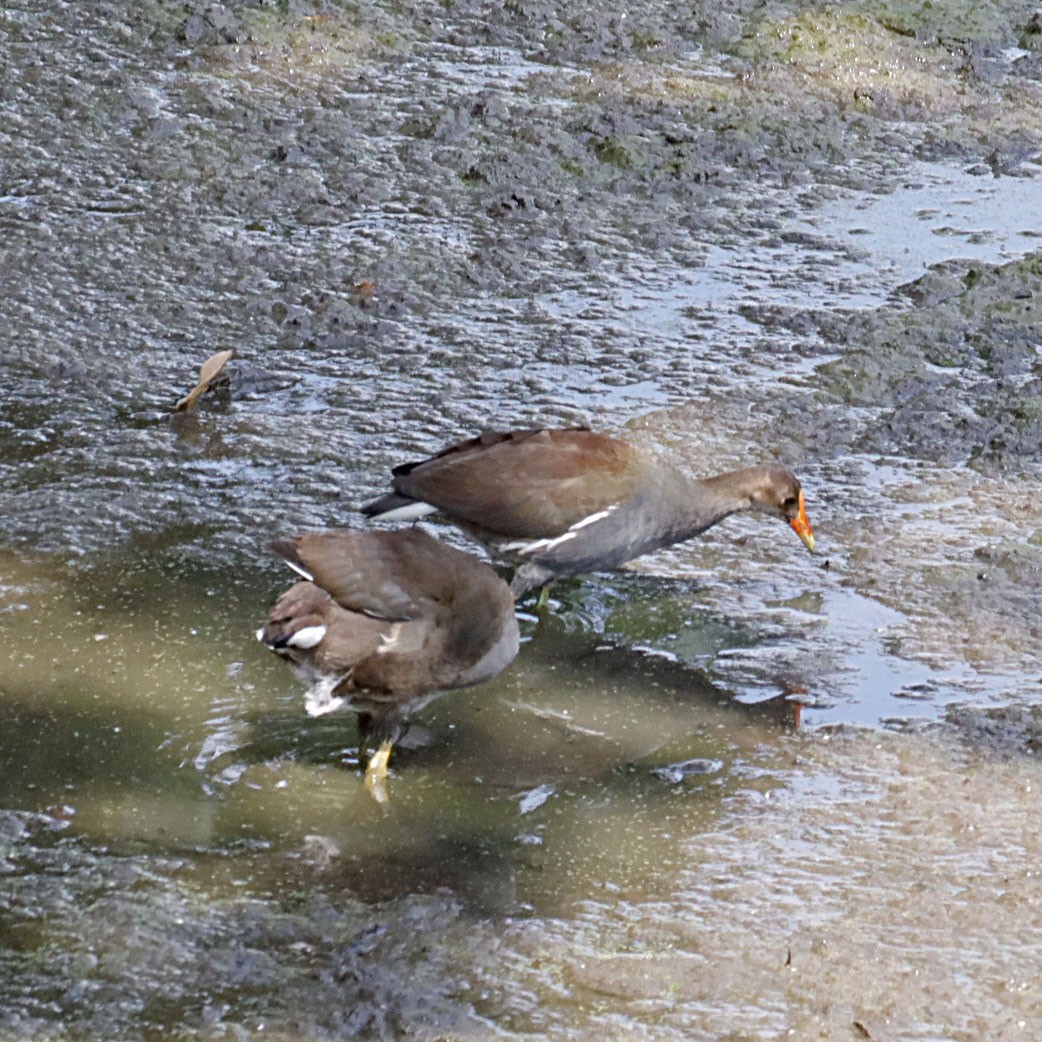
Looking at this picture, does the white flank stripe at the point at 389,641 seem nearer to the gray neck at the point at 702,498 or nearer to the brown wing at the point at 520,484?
the brown wing at the point at 520,484

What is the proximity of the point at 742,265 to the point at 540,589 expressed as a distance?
2734mm

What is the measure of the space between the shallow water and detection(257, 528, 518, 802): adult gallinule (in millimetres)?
236

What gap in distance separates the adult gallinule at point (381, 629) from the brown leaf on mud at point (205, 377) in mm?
1975

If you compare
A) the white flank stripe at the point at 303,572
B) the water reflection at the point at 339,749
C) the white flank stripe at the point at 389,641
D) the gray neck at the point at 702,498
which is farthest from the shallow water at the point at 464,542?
the white flank stripe at the point at 303,572

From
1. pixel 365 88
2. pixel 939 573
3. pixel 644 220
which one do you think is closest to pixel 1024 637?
pixel 939 573

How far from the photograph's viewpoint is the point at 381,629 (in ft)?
15.6

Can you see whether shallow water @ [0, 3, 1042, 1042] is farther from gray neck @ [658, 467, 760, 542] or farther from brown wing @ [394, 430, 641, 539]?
brown wing @ [394, 430, 641, 539]

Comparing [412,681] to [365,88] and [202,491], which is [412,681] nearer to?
[202,491]

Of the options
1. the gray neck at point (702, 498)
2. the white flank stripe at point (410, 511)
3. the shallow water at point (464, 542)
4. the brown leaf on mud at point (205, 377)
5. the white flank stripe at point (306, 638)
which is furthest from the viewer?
the brown leaf on mud at point (205, 377)

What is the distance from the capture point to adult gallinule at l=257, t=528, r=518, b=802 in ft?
15.4

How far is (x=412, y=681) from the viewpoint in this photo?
473cm

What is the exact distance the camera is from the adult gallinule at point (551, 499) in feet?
18.6

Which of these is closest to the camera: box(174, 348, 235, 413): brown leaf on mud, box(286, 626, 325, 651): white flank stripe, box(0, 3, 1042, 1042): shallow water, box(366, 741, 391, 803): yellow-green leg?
box(0, 3, 1042, 1042): shallow water

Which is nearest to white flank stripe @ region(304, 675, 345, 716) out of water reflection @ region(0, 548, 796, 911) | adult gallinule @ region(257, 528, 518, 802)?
adult gallinule @ region(257, 528, 518, 802)
